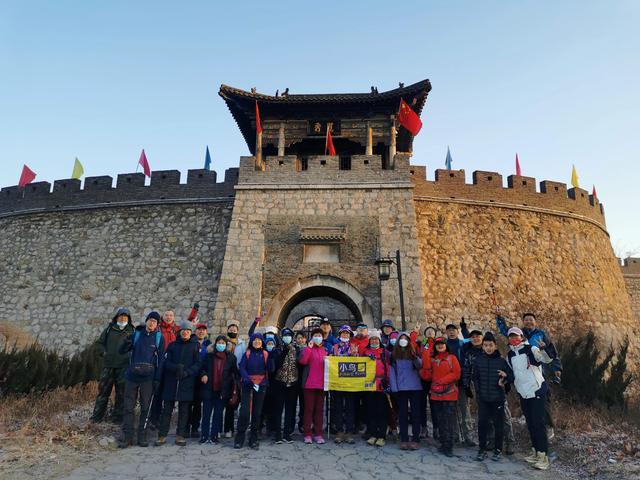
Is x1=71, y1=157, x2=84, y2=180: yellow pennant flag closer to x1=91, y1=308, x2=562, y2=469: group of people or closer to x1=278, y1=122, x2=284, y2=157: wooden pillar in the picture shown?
x1=278, y1=122, x2=284, y2=157: wooden pillar

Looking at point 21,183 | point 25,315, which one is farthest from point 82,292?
point 21,183

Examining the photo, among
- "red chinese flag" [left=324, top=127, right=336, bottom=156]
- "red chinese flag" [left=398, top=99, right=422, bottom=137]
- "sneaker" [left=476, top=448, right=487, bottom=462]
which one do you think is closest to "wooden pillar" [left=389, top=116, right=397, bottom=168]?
"red chinese flag" [left=398, top=99, right=422, bottom=137]

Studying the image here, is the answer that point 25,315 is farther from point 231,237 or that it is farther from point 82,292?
point 231,237

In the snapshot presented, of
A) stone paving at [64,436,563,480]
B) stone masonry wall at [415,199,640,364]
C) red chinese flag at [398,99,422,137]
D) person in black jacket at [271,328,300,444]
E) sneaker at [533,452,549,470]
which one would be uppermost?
red chinese flag at [398,99,422,137]

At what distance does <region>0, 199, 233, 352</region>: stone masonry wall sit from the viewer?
1160 cm

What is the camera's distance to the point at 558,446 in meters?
4.79

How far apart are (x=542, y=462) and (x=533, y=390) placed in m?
0.68

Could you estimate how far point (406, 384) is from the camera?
16.2 ft

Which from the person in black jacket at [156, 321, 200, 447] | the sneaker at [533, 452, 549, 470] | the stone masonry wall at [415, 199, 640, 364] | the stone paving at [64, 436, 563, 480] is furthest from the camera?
the stone masonry wall at [415, 199, 640, 364]

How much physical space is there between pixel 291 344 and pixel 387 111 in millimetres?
8575

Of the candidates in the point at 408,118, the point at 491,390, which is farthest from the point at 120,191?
the point at 491,390

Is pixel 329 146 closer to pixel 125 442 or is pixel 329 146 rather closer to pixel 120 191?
pixel 120 191

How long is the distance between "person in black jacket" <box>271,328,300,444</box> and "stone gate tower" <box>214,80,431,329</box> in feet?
13.5

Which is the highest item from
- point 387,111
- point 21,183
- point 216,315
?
point 387,111
